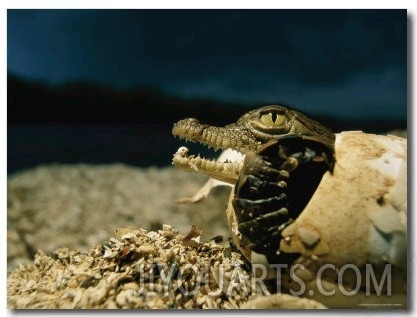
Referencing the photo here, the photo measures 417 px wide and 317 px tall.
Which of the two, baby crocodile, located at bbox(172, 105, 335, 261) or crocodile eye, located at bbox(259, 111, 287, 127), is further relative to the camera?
crocodile eye, located at bbox(259, 111, 287, 127)

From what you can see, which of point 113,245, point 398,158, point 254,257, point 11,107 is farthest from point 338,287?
point 11,107

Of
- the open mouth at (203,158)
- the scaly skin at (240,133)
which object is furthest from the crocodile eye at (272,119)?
the open mouth at (203,158)

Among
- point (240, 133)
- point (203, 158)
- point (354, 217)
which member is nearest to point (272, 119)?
point (240, 133)

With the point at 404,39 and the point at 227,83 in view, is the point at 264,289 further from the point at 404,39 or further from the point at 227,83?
the point at 404,39

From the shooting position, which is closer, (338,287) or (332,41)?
(338,287)

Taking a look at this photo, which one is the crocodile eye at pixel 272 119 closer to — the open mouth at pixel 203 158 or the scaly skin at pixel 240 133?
the scaly skin at pixel 240 133

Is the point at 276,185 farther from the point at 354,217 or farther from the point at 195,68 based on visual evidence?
the point at 195,68

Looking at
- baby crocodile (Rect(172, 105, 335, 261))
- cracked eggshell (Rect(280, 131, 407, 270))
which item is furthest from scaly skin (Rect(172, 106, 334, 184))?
cracked eggshell (Rect(280, 131, 407, 270))

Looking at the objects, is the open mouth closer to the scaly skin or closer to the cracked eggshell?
the scaly skin
